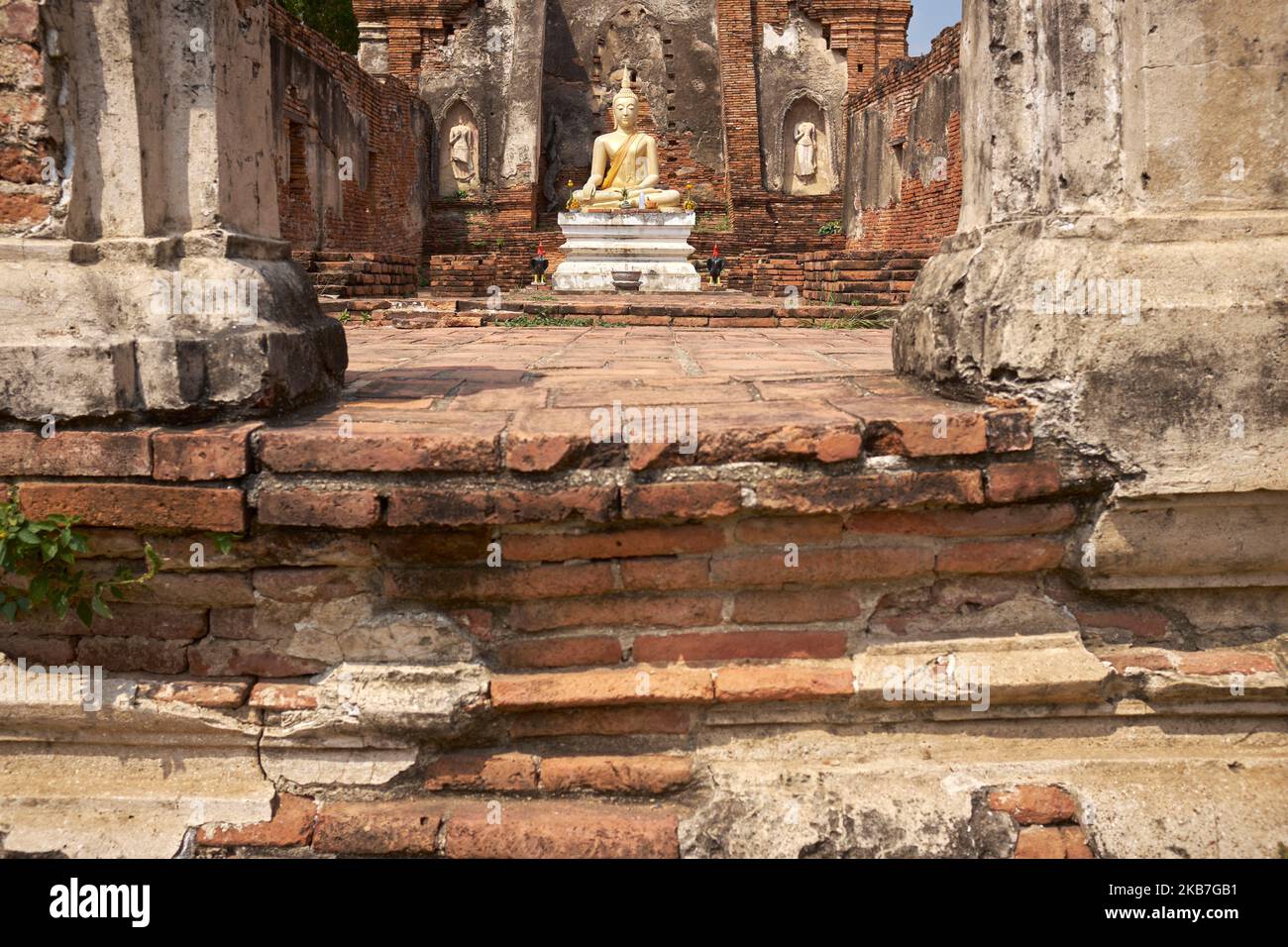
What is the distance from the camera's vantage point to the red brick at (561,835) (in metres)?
2.01

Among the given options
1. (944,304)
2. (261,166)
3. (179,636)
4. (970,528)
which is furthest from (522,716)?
(261,166)

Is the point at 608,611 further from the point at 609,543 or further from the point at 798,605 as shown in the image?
the point at 798,605

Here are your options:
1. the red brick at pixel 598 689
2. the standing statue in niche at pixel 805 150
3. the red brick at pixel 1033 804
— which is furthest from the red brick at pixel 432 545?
the standing statue in niche at pixel 805 150

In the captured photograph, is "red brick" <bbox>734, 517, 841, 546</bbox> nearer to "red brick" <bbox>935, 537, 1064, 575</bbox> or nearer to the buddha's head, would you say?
"red brick" <bbox>935, 537, 1064, 575</bbox>

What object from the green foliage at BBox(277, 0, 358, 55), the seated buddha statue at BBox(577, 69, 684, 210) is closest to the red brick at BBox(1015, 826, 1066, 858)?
the seated buddha statue at BBox(577, 69, 684, 210)

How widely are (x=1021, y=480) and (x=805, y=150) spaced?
18877mm

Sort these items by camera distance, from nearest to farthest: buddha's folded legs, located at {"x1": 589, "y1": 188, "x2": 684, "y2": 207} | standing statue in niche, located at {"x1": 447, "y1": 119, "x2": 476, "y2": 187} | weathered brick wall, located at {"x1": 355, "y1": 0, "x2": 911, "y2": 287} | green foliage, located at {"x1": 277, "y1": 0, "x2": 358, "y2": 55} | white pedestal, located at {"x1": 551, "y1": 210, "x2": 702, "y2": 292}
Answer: white pedestal, located at {"x1": 551, "y1": 210, "x2": 702, "y2": 292}
buddha's folded legs, located at {"x1": 589, "y1": 188, "x2": 684, "y2": 207}
weathered brick wall, located at {"x1": 355, "y1": 0, "x2": 911, "y2": 287}
standing statue in niche, located at {"x1": 447, "y1": 119, "x2": 476, "y2": 187}
green foliage, located at {"x1": 277, "y1": 0, "x2": 358, "y2": 55}

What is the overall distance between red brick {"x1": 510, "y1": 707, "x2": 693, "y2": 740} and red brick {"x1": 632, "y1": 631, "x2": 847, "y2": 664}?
12cm

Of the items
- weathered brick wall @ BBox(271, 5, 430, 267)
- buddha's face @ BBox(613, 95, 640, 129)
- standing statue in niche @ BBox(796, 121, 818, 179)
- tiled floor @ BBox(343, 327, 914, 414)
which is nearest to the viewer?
tiled floor @ BBox(343, 327, 914, 414)

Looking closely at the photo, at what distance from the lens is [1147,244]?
86.7 inches

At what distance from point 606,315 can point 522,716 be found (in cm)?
498

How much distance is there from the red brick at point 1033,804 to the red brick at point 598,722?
2.24 feet

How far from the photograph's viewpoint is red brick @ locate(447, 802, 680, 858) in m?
2.01

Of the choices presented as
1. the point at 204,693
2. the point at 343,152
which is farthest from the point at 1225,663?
the point at 343,152
